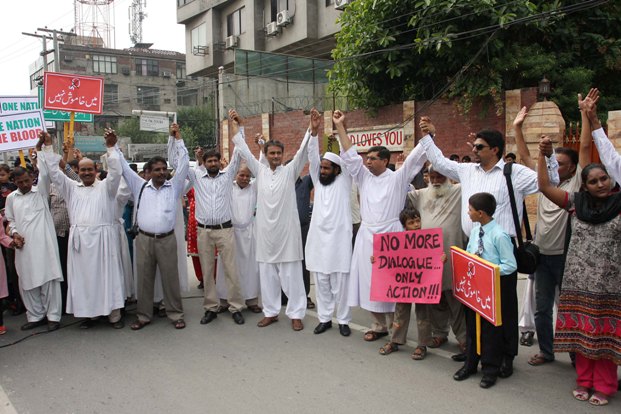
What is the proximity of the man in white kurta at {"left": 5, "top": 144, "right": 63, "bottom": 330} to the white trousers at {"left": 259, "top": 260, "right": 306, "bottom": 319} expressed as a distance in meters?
2.35

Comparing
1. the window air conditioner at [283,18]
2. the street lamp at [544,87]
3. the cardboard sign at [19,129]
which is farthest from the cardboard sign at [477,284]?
the window air conditioner at [283,18]

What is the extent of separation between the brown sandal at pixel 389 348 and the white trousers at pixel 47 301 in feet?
12.1

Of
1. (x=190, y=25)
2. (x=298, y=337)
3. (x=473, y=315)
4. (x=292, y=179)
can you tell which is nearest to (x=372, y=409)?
(x=473, y=315)

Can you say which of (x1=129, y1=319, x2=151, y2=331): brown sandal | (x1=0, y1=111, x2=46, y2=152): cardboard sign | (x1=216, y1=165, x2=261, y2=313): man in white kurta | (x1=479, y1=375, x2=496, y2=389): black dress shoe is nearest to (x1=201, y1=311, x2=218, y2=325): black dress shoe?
(x1=216, y1=165, x2=261, y2=313): man in white kurta

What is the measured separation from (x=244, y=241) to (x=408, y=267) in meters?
2.55

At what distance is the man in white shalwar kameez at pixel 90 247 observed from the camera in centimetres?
607

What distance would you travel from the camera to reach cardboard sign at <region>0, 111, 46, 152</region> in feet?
27.6

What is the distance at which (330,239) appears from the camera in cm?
567

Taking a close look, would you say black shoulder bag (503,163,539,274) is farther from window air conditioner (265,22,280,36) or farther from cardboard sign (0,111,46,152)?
window air conditioner (265,22,280,36)

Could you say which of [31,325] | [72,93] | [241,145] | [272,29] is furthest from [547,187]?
[272,29]

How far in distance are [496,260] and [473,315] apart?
1.70 feet

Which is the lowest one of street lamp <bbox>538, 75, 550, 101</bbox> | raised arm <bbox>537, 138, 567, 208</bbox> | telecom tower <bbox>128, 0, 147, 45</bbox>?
raised arm <bbox>537, 138, 567, 208</bbox>

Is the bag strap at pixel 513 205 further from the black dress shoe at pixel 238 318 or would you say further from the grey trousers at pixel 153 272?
the grey trousers at pixel 153 272

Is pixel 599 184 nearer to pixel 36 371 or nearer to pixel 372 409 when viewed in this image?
pixel 372 409
